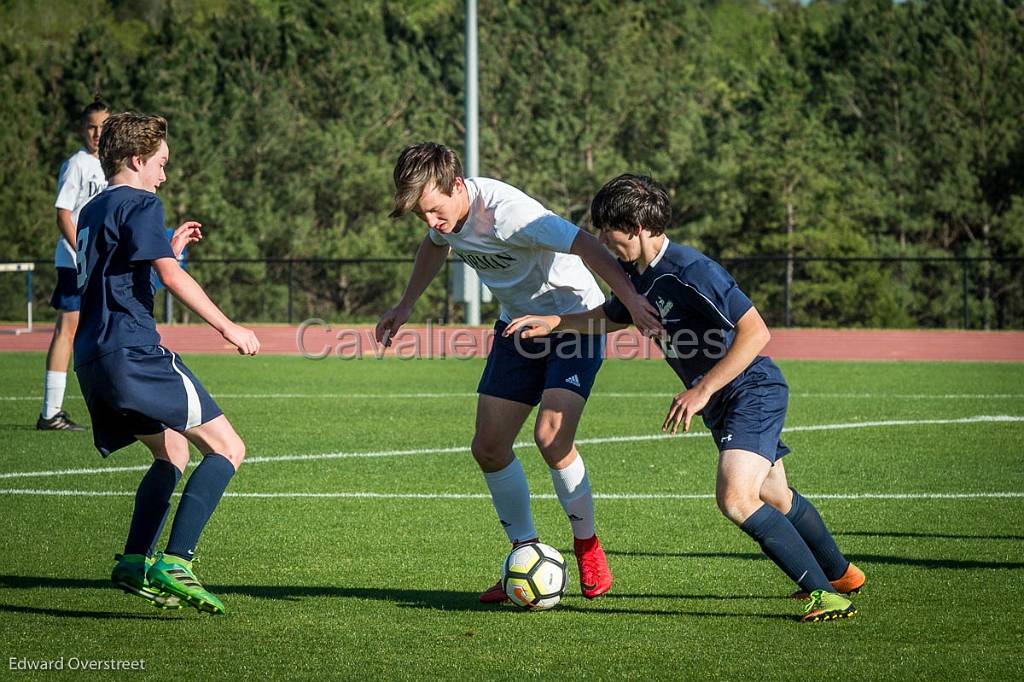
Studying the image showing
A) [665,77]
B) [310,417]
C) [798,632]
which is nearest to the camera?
[798,632]

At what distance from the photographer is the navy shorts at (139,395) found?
16.9ft

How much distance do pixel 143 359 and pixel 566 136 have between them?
113 feet

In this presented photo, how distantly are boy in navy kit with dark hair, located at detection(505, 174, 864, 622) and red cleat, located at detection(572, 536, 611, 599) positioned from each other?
76 cm

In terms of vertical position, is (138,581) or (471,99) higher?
(471,99)

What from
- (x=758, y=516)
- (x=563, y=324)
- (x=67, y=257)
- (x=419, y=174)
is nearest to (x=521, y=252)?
(x=563, y=324)

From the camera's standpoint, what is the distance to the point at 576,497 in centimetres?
583

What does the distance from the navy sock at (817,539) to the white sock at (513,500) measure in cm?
112

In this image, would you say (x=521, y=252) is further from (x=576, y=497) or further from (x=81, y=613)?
(x=81, y=613)

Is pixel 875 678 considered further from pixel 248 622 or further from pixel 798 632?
pixel 248 622

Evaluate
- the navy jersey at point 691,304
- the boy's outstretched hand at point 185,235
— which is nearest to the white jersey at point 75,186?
the boy's outstretched hand at point 185,235

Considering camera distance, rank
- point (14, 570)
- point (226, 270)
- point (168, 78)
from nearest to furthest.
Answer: point (14, 570), point (226, 270), point (168, 78)

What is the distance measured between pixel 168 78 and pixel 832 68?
68.2 ft

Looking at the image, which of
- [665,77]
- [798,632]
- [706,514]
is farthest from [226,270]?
[798,632]

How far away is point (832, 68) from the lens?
43594 millimetres
